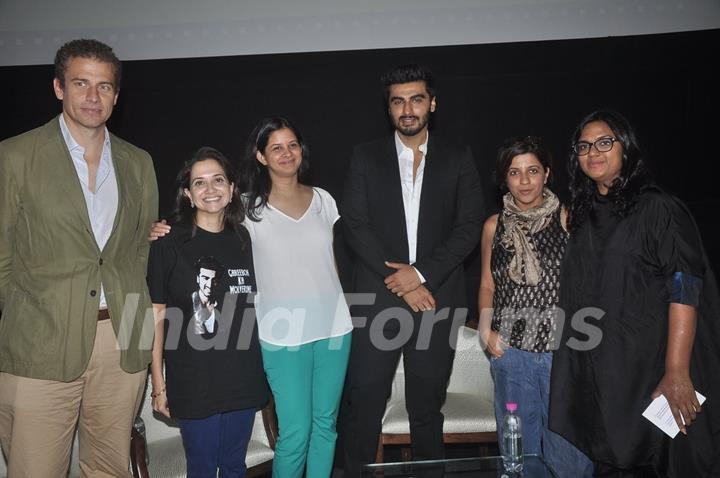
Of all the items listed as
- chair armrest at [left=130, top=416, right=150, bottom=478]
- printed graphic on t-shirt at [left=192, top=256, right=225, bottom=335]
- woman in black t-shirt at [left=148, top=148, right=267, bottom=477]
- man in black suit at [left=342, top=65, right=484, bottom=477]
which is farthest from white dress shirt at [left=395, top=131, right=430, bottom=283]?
chair armrest at [left=130, top=416, right=150, bottom=478]

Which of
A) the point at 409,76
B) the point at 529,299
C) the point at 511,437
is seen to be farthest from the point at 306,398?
the point at 409,76

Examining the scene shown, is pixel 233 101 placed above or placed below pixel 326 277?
above

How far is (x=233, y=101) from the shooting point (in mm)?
3490

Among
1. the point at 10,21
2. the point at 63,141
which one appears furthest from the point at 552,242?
the point at 10,21

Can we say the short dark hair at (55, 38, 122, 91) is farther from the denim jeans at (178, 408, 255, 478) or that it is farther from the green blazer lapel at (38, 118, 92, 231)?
the denim jeans at (178, 408, 255, 478)

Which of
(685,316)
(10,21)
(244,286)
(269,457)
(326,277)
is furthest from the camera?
(10,21)

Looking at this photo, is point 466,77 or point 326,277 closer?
point 326,277

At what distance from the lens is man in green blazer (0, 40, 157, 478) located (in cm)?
212

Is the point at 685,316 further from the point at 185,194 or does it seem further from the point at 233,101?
the point at 233,101

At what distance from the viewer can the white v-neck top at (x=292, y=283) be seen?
8.09ft

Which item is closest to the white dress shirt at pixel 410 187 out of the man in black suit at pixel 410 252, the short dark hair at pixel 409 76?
the man in black suit at pixel 410 252

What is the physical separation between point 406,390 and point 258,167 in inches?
45.5

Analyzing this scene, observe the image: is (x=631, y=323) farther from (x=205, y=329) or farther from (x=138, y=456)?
(x=138, y=456)

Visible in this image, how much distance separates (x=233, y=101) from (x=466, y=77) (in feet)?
4.34
